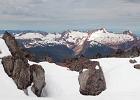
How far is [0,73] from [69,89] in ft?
54.1

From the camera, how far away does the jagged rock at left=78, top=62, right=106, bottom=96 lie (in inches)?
1884

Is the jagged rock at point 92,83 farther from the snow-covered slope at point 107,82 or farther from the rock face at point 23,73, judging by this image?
the rock face at point 23,73

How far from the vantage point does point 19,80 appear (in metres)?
43.7

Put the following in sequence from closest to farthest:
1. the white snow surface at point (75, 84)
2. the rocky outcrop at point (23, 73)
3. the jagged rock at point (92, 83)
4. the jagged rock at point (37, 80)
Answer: the white snow surface at point (75, 84), the rocky outcrop at point (23, 73), the jagged rock at point (37, 80), the jagged rock at point (92, 83)

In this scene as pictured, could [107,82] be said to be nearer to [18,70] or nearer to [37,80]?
[37,80]

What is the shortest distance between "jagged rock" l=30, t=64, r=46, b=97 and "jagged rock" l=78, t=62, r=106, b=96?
9469 mm

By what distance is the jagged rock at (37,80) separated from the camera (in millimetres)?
44900

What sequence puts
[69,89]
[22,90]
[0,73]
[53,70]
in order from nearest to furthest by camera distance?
[22,90] → [0,73] → [69,89] → [53,70]

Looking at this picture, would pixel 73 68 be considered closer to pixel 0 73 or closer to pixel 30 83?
pixel 30 83

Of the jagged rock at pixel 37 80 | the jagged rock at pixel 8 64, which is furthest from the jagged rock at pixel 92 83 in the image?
the jagged rock at pixel 8 64

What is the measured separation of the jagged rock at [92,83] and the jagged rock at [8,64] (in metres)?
16.8

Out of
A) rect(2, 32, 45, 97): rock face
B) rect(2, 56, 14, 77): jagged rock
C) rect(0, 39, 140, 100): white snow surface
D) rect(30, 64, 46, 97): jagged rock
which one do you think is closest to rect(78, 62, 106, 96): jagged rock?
rect(0, 39, 140, 100): white snow surface

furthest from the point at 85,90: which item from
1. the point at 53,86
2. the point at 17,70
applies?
the point at 17,70

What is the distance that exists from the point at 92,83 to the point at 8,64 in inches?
794
